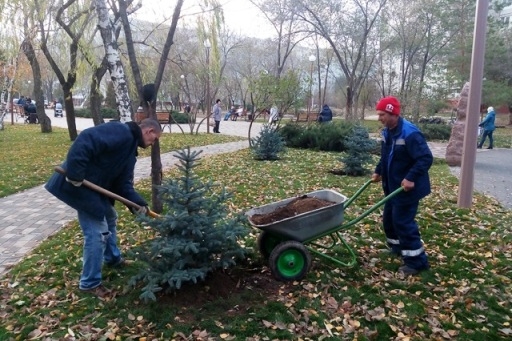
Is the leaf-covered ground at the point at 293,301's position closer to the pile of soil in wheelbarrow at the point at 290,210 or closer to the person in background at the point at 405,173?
the person in background at the point at 405,173

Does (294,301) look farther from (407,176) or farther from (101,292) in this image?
(101,292)

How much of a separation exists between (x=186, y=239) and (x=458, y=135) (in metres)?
10.0

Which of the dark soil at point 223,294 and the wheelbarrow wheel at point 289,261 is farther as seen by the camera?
the wheelbarrow wheel at point 289,261

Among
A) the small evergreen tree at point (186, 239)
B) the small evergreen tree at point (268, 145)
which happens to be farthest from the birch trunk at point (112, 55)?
the small evergreen tree at point (268, 145)

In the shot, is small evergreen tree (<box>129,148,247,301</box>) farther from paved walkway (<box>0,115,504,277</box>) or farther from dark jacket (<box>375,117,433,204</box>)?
paved walkway (<box>0,115,504,277</box>)

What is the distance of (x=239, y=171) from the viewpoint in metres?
9.73

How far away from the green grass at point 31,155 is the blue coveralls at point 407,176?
6561mm

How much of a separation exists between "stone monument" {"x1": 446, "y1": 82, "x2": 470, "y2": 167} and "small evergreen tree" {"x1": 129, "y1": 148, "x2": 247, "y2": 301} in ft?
31.3

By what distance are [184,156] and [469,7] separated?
2714 cm

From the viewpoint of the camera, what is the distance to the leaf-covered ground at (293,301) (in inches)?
131

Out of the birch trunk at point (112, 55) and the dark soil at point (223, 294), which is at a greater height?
the birch trunk at point (112, 55)

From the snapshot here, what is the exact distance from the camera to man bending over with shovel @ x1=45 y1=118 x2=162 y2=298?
339 centimetres

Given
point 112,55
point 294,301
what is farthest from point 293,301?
point 112,55

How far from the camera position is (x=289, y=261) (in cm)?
395
